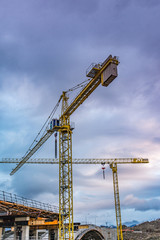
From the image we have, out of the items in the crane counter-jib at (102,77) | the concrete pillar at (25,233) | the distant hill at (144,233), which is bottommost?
the distant hill at (144,233)

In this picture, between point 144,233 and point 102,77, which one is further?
point 144,233

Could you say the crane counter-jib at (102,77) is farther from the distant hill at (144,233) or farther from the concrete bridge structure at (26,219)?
the distant hill at (144,233)

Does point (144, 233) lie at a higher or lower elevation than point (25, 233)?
lower

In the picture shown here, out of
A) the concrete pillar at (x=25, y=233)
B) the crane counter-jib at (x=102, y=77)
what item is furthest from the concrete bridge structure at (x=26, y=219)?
the crane counter-jib at (x=102, y=77)

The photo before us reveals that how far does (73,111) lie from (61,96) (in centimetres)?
701

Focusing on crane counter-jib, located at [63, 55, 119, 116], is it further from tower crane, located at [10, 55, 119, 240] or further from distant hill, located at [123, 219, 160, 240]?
distant hill, located at [123, 219, 160, 240]

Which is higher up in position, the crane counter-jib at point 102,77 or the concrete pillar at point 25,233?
the crane counter-jib at point 102,77

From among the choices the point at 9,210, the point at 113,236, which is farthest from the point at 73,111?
the point at 113,236

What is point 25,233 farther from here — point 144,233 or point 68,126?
point 144,233

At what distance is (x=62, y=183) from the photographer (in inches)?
2406

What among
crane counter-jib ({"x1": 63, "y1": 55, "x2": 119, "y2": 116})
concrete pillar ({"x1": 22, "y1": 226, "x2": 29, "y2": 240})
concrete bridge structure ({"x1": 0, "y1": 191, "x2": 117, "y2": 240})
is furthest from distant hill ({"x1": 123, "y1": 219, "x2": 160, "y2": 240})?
crane counter-jib ({"x1": 63, "y1": 55, "x2": 119, "y2": 116})

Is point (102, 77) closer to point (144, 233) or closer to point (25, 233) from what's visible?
point (25, 233)

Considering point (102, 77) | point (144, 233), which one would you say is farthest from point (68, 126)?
point (144, 233)

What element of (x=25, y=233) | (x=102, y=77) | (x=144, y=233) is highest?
(x=102, y=77)
